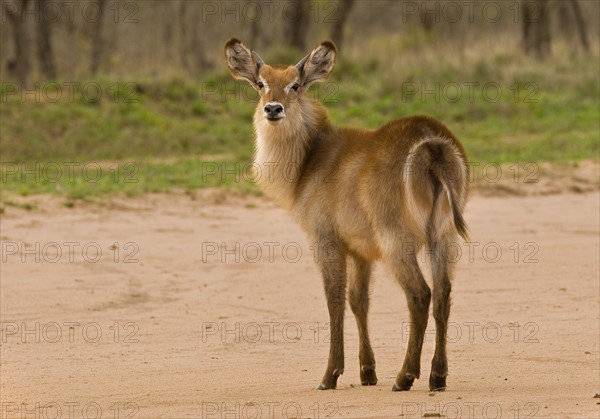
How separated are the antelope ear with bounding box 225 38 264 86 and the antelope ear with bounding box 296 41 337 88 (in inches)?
11.5

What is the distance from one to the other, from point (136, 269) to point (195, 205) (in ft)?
9.14

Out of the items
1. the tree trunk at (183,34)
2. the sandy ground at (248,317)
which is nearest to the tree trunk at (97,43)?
the tree trunk at (183,34)

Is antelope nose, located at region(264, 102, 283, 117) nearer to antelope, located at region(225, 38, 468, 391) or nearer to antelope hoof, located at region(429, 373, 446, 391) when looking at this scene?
antelope, located at region(225, 38, 468, 391)

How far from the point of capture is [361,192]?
6285mm

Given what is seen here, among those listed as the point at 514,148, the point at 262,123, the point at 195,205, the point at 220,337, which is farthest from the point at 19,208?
the point at 514,148

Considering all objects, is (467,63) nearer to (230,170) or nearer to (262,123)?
(230,170)

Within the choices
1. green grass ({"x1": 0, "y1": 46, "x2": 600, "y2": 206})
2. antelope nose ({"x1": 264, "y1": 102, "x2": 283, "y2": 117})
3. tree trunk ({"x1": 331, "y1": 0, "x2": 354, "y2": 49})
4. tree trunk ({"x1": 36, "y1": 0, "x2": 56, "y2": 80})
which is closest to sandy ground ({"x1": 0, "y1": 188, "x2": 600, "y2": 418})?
antelope nose ({"x1": 264, "y1": 102, "x2": 283, "y2": 117})

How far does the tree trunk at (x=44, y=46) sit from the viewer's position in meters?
21.9

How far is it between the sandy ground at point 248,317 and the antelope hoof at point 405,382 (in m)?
0.08

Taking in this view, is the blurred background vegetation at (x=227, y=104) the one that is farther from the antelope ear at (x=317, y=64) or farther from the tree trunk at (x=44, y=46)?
the antelope ear at (x=317, y=64)

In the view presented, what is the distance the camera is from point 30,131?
16.6 metres

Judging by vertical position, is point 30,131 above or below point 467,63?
below

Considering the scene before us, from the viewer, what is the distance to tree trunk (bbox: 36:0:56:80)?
21.9 meters

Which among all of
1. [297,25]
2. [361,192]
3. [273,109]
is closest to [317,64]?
[273,109]
